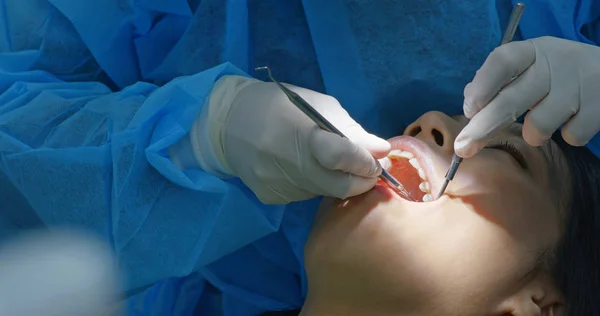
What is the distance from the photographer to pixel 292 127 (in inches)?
45.7

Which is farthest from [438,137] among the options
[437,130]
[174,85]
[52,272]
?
[52,272]

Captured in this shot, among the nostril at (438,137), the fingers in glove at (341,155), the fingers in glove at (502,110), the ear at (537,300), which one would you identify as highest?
the fingers in glove at (502,110)

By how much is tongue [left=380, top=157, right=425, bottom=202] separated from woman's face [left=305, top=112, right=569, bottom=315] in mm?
38

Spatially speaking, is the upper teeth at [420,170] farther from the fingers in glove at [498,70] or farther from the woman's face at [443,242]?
the fingers in glove at [498,70]

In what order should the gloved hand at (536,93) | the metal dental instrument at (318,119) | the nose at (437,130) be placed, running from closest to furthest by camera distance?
the metal dental instrument at (318,119), the gloved hand at (536,93), the nose at (437,130)

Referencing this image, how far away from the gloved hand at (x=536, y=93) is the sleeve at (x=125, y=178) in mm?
506

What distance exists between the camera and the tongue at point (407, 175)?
1.26m

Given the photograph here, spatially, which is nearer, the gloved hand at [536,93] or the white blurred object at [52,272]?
the gloved hand at [536,93]

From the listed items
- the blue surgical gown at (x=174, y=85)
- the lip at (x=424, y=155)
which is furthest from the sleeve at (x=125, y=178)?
the lip at (x=424, y=155)

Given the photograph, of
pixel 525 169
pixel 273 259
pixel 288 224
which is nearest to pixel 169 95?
pixel 288 224

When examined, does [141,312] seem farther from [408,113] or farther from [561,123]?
[561,123]

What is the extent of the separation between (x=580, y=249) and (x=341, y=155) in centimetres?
55

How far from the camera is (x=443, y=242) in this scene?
1114mm

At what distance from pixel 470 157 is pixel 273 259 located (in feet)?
2.10
